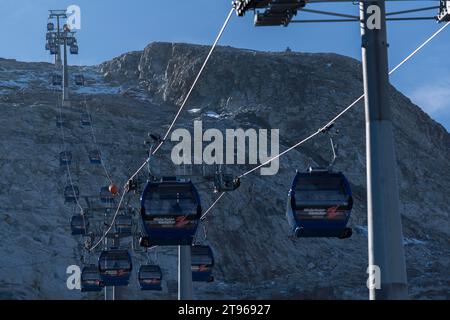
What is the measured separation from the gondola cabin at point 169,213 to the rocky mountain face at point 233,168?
3487 centimetres

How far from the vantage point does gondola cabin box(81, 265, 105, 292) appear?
5231 centimetres

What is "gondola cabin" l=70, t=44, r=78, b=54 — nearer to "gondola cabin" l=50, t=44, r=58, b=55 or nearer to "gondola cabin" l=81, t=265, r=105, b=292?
"gondola cabin" l=50, t=44, r=58, b=55

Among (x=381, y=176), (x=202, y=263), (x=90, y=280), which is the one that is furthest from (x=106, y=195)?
(x=381, y=176)

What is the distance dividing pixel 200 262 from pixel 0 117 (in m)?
66.8

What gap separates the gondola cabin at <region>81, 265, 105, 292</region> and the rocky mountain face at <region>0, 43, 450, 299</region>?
7.85 m

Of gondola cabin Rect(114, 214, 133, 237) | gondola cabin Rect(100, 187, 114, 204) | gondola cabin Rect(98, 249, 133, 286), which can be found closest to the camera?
gondola cabin Rect(98, 249, 133, 286)

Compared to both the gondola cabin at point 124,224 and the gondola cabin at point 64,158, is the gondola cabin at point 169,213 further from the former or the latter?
the gondola cabin at point 64,158

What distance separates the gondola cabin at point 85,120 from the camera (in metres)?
107

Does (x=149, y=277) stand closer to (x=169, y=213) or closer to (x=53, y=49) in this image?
(x=169, y=213)

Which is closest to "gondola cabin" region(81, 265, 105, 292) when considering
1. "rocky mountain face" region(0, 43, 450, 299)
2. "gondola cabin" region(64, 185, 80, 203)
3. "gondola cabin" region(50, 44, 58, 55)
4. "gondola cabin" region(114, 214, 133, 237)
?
"gondola cabin" region(114, 214, 133, 237)

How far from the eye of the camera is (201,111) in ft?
419

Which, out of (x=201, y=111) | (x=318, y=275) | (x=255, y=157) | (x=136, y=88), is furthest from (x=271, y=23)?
(x=136, y=88)

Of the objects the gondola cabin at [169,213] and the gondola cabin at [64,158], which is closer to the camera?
the gondola cabin at [169,213]

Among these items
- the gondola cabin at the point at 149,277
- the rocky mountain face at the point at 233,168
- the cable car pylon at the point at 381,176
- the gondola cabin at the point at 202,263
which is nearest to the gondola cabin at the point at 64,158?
the rocky mountain face at the point at 233,168
